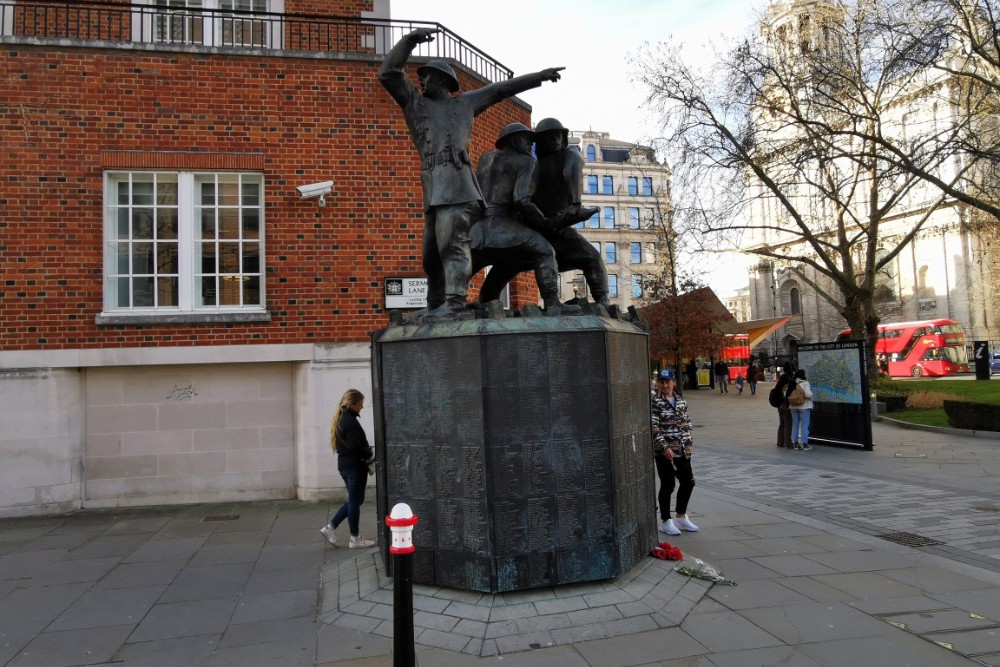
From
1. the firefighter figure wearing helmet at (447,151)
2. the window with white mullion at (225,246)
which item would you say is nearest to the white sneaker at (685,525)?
the firefighter figure wearing helmet at (447,151)

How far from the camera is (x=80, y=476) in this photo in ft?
31.5

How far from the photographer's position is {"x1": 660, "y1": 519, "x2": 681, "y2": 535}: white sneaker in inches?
291

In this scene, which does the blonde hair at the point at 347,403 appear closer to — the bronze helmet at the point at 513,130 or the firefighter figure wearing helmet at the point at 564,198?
the firefighter figure wearing helmet at the point at 564,198

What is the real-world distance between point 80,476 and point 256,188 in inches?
190

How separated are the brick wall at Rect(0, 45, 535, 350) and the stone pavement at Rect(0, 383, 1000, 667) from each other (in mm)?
2854

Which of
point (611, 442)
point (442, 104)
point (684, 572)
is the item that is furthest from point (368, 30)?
point (684, 572)

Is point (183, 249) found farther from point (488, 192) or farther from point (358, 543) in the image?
point (488, 192)

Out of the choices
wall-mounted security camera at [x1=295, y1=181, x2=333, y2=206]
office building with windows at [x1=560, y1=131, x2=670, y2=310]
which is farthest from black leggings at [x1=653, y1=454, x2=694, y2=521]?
office building with windows at [x1=560, y1=131, x2=670, y2=310]

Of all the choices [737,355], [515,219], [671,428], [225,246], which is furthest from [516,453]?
[737,355]

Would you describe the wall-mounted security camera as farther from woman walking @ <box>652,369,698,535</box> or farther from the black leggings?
the black leggings

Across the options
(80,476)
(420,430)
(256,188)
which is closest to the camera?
(420,430)

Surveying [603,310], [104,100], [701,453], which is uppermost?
[104,100]

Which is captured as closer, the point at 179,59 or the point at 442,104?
the point at 442,104

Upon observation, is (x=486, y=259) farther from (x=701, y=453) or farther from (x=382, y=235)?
(x=701, y=453)
